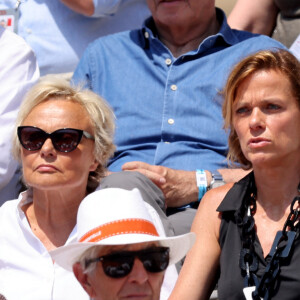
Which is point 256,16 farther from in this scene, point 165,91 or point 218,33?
Answer: point 165,91

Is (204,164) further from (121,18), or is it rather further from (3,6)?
(3,6)

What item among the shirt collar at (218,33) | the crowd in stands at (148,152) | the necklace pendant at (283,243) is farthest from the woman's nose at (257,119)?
the shirt collar at (218,33)

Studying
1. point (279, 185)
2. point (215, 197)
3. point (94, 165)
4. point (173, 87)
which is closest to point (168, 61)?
point (173, 87)

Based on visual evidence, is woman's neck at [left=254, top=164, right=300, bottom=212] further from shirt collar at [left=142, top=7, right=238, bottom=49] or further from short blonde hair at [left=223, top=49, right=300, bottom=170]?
shirt collar at [left=142, top=7, right=238, bottom=49]

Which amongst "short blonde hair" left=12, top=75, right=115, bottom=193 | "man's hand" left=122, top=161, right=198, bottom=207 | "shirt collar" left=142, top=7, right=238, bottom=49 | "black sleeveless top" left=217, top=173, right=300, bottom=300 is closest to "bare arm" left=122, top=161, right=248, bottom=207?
"man's hand" left=122, top=161, right=198, bottom=207

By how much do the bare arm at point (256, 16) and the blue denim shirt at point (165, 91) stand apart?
18.3 inches

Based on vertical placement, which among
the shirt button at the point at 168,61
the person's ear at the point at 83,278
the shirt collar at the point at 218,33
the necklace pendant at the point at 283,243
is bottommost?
the necklace pendant at the point at 283,243

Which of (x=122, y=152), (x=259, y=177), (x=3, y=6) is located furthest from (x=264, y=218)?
(x=3, y=6)

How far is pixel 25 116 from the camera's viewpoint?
10.9ft

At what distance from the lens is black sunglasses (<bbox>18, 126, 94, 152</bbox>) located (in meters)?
3.16

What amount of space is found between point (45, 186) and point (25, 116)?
362mm

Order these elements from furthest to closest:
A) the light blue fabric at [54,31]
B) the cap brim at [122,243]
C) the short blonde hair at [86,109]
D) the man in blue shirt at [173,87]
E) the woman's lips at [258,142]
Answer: the light blue fabric at [54,31] < the man in blue shirt at [173,87] < the short blonde hair at [86,109] < the woman's lips at [258,142] < the cap brim at [122,243]

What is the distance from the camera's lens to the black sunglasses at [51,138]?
3.16 metres

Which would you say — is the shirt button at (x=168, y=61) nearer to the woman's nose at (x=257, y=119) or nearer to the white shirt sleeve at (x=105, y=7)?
the white shirt sleeve at (x=105, y=7)
